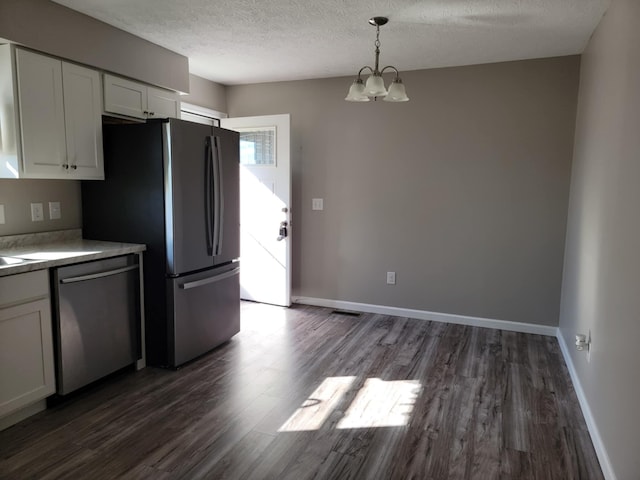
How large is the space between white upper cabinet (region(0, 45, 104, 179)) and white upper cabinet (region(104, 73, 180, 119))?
97 mm

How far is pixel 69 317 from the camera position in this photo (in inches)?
98.1

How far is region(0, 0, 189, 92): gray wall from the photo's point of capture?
243 centimetres

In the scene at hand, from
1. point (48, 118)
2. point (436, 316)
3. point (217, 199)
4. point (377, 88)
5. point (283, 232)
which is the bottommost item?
point (436, 316)

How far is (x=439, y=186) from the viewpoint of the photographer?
4.03m

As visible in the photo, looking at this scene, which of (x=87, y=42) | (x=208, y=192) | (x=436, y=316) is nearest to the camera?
(x=87, y=42)

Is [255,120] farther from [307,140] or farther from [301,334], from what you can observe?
[301,334]

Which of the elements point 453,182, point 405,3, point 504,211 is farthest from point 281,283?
point 405,3

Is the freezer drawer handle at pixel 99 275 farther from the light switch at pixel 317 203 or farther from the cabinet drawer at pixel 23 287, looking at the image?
the light switch at pixel 317 203

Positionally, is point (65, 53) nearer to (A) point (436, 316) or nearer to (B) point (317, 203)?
(B) point (317, 203)

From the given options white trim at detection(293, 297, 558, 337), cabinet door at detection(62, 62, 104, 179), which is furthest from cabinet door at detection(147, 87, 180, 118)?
white trim at detection(293, 297, 558, 337)

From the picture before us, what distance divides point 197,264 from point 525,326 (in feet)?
9.35

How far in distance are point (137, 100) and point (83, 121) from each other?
52cm

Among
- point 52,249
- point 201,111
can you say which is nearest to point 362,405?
point 52,249

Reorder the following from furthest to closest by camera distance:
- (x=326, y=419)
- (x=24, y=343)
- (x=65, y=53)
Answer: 1. (x=65, y=53)
2. (x=326, y=419)
3. (x=24, y=343)
